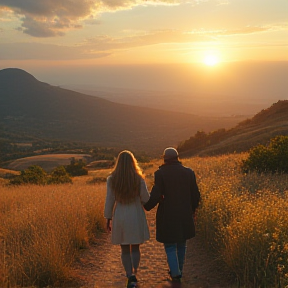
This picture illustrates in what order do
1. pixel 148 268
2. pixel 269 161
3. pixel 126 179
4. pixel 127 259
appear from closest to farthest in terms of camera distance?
pixel 126 179
pixel 127 259
pixel 148 268
pixel 269 161

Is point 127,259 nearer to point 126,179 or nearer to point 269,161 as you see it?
point 126,179

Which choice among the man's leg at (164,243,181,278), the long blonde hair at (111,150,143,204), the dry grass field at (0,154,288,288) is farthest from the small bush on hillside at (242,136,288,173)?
the long blonde hair at (111,150,143,204)

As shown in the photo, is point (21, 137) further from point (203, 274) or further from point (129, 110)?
point (203, 274)

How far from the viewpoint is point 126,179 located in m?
4.72

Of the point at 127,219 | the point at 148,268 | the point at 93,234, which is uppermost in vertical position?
the point at 127,219

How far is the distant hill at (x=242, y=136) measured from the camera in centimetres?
2538

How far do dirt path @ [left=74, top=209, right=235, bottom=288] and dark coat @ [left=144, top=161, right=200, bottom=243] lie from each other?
85 cm

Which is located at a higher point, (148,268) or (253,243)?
(253,243)

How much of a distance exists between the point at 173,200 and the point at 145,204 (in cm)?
39

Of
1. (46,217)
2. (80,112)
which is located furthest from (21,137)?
(46,217)

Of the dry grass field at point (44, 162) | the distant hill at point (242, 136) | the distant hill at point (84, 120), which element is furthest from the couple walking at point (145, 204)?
the distant hill at point (84, 120)

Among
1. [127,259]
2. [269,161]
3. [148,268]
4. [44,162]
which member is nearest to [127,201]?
[127,259]

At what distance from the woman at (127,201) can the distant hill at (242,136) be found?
19.8 metres

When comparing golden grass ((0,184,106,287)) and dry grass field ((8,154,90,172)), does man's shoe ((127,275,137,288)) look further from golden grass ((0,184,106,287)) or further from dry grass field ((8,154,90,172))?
dry grass field ((8,154,90,172))
